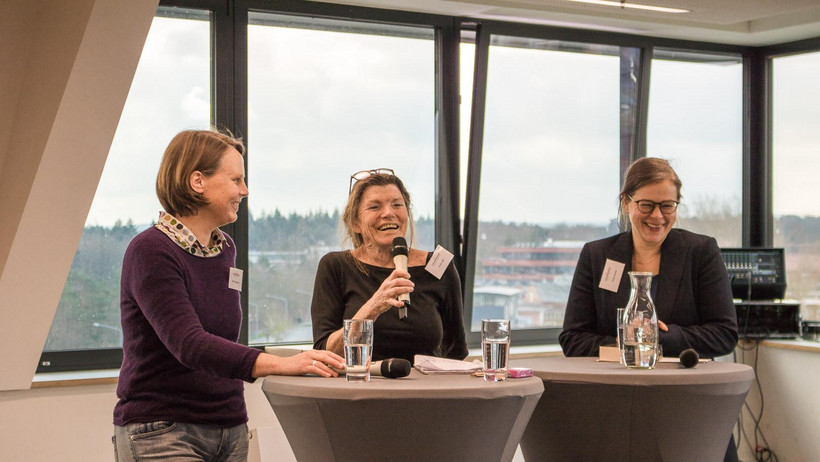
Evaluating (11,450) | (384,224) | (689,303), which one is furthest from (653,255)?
(11,450)

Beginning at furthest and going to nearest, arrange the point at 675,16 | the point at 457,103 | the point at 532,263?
the point at 532,263
the point at 457,103
the point at 675,16

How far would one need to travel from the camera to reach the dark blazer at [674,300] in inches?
115

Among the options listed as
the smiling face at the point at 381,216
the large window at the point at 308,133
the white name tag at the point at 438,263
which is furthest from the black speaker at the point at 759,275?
the smiling face at the point at 381,216

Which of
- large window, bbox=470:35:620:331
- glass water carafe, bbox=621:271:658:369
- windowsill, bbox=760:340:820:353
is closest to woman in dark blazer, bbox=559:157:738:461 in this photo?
glass water carafe, bbox=621:271:658:369

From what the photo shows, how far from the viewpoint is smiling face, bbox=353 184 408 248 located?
285 centimetres

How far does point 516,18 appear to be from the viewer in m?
5.25

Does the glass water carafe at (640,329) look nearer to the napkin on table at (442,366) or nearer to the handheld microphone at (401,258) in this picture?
the napkin on table at (442,366)

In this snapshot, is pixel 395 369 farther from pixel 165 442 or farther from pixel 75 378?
pixel 75 378

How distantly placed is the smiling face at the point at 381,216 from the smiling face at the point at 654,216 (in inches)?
33.1

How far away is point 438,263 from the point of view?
2.91 m

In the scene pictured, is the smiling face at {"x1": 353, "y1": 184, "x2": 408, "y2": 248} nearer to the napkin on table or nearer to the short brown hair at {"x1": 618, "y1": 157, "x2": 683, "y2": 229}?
the napkin on table

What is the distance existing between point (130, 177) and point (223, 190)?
7.70ft

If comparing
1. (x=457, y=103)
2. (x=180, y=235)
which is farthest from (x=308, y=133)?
(x=180, y=235)

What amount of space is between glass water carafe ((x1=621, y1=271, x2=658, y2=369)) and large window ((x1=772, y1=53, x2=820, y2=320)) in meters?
3.38
